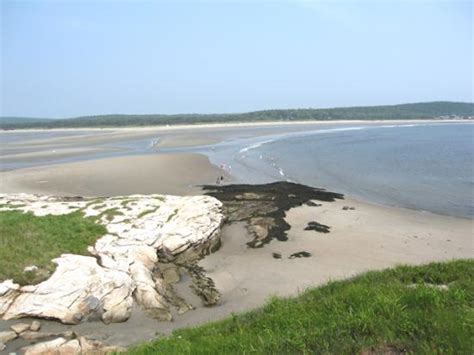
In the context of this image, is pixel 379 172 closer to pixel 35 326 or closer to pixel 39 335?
pixel 35 326

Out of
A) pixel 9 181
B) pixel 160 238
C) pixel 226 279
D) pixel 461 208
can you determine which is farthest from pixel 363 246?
pixel 9 181

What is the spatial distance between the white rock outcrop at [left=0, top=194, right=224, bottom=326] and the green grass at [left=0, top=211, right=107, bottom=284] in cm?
34

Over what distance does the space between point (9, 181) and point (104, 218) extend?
21.8m

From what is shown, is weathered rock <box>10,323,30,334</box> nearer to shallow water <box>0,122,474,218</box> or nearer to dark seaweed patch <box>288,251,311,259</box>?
dark seaweed patch <box>288,251,311,259</box>

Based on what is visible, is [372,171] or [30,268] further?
[372,171]

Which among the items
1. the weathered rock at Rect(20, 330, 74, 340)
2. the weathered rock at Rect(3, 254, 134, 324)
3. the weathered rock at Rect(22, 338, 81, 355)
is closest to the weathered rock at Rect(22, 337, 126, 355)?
the weathered rock at Rect(22, 338, 81, 355)

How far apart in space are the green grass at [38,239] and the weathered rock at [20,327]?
170 cm

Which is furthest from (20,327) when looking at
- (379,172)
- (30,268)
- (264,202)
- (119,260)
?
(379,172)

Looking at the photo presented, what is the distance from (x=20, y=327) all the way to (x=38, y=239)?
447cm

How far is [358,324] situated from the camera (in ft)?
19.1

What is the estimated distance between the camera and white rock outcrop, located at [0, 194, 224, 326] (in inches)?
439

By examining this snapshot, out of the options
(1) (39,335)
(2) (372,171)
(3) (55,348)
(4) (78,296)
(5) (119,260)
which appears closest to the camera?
(3) (55,348)

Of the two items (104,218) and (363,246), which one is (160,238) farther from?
(363,246)

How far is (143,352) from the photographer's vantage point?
21.8 ft
